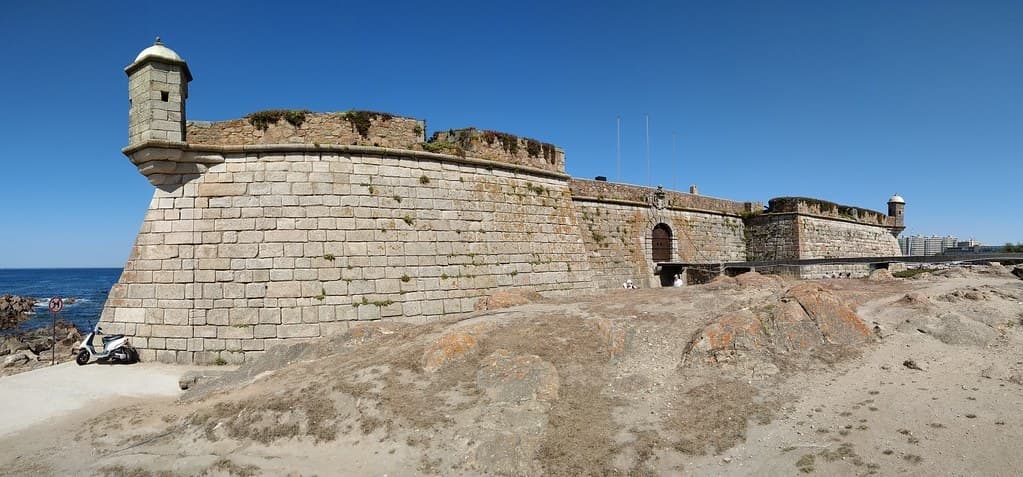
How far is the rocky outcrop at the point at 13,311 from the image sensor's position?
32125 mm

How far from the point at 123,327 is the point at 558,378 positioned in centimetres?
1156

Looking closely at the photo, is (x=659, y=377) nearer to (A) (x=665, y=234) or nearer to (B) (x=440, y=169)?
(B) (x=440, y=169)

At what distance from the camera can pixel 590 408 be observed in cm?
701

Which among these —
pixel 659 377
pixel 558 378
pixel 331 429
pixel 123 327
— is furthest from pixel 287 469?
pixel 123 327

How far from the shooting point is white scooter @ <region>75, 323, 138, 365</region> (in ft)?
39.4

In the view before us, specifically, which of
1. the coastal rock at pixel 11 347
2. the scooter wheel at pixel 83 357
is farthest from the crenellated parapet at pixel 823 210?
the coastal rock at pixel 11 347

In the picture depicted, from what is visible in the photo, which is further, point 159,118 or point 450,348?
point 159,118

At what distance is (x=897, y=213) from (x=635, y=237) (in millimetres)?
28274

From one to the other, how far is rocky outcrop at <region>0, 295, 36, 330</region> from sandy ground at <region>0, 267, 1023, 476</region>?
3149 centimetres

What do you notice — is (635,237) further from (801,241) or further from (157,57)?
(157,57)

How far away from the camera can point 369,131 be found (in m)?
14.0

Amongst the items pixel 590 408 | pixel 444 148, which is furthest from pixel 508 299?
pixel 590 408

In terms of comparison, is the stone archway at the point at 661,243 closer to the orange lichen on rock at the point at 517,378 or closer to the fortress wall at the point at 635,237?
the fortress wall at the point at 635,237

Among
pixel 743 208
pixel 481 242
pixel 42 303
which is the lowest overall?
pixel 42 303
